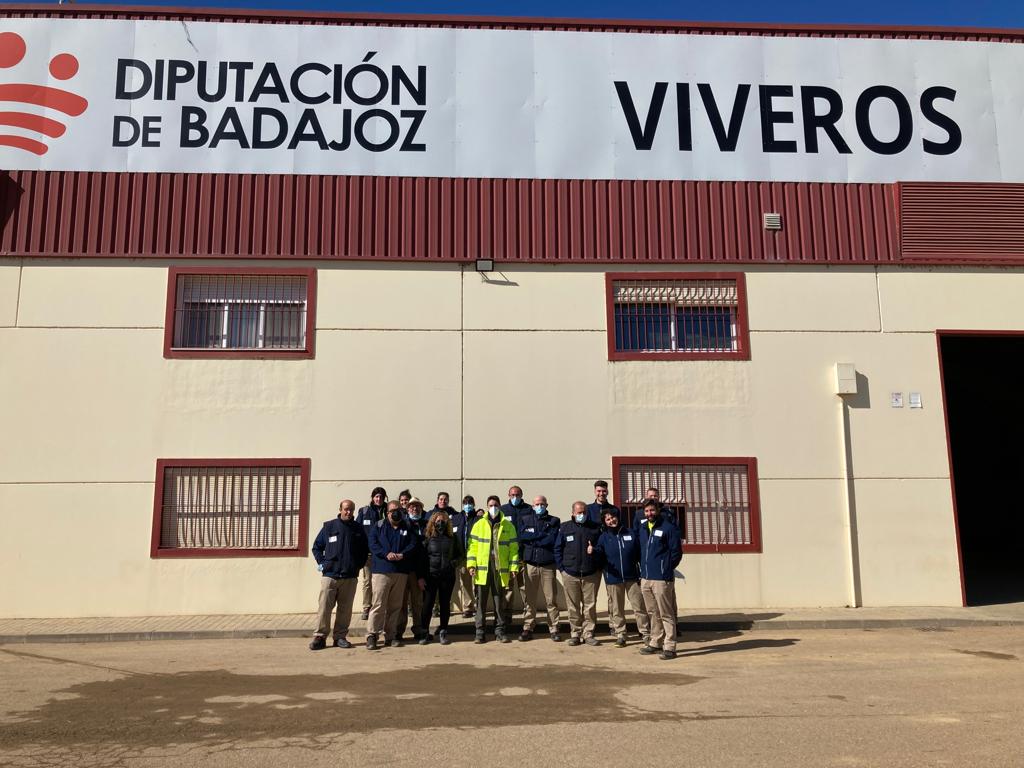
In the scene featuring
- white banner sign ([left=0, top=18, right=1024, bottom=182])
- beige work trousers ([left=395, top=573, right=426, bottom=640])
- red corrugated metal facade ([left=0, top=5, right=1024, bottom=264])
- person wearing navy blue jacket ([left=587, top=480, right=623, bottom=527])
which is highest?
white banner sign ([left=0, top=18, right=1024, bottom=182])

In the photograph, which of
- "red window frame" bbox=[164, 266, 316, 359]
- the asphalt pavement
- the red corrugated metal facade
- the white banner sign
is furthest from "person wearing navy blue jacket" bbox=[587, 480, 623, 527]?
the white banner sign

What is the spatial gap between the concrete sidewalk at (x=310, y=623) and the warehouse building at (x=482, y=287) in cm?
40

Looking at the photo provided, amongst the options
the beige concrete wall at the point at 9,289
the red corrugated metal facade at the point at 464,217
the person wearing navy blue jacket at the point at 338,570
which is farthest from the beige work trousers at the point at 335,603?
the beige concrete wall at the point at 9,289

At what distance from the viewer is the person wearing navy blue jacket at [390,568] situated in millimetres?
10172

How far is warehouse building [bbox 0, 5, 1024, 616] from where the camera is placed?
12883 millimetres

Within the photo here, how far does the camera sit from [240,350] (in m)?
13.2

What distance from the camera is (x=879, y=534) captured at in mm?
13156

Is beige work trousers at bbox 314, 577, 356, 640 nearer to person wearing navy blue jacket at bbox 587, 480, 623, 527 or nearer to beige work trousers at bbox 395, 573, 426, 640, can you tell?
beige work trousers at bbox 395, 573, 426, 640

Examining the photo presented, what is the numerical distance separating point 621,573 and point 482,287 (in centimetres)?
544

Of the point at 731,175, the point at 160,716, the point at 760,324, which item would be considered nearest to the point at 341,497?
the point at 160,716

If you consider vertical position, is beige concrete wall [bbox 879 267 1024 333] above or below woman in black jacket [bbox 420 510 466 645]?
above

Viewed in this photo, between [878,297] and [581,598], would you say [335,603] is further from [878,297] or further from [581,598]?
[878,297]

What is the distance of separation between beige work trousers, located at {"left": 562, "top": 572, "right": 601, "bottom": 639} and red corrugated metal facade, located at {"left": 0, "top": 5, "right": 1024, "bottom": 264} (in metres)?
5.48

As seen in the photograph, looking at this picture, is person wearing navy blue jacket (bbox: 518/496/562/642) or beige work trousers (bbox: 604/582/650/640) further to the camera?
person wearing navy blue jacket (bbox: 518/496/562/642)
